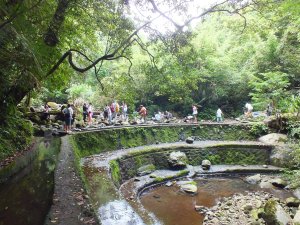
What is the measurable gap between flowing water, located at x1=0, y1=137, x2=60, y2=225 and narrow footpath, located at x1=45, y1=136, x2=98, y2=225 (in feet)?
0.60

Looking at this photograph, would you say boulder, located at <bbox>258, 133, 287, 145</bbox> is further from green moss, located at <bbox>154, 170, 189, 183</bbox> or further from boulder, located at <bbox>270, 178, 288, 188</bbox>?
green moss, located at <bbox>154, 170, 189, 183</bbox>

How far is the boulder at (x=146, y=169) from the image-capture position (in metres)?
16.7

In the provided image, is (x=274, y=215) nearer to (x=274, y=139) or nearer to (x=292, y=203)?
(x=292, y=203)

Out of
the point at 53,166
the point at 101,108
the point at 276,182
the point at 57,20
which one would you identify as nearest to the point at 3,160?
the point at 53,166

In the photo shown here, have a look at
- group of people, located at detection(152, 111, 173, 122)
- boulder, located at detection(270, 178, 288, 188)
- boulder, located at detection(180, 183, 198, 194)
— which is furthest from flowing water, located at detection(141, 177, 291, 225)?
group of people, located at detection(152, 111, 173, 122)

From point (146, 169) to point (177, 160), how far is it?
7.29 ft

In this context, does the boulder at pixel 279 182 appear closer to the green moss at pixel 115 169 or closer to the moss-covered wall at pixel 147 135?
the moss-covered wall at pixel 147 135

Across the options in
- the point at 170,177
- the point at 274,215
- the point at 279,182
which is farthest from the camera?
the point at 170,177

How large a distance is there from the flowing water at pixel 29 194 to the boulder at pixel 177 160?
323 inches

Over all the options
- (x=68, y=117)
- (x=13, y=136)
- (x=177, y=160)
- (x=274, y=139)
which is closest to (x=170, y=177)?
(x=177, y=160)

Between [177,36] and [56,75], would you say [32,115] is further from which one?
[177,36]

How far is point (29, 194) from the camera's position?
319 inches

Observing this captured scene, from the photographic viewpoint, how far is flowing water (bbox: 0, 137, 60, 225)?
261 inches

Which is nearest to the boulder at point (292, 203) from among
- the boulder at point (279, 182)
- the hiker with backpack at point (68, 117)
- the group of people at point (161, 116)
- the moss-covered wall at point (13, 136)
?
the boulder at point (279, 182)
